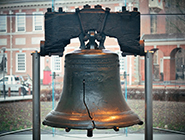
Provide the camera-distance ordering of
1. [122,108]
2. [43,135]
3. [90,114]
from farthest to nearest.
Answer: [43,135] < [122,108] < [90,114]

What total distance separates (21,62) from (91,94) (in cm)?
265

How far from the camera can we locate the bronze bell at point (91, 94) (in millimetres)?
1621

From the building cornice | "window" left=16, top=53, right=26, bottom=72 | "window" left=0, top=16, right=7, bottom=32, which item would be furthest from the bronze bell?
"window" left=0, top=16, right=7, bottom=32

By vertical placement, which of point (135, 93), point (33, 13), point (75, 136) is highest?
point (33, 13)

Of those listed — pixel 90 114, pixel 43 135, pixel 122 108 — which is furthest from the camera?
pixel 43 135

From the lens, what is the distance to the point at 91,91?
5.62 ft

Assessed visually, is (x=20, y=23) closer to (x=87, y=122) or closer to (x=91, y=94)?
(x=91, y=94)

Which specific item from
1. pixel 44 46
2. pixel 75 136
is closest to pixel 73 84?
pixel 44 46

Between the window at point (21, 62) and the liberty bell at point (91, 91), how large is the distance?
97.0 inches

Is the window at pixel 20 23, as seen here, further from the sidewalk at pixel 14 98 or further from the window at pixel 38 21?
the sidewalk at pixel 14 98

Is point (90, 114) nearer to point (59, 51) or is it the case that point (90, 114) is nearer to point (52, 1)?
point (59, 51)

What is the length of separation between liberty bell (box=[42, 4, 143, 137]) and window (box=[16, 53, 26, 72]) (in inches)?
97.0

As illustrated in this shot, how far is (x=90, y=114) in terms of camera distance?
1609 mm

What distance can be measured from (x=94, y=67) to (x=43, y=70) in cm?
249
